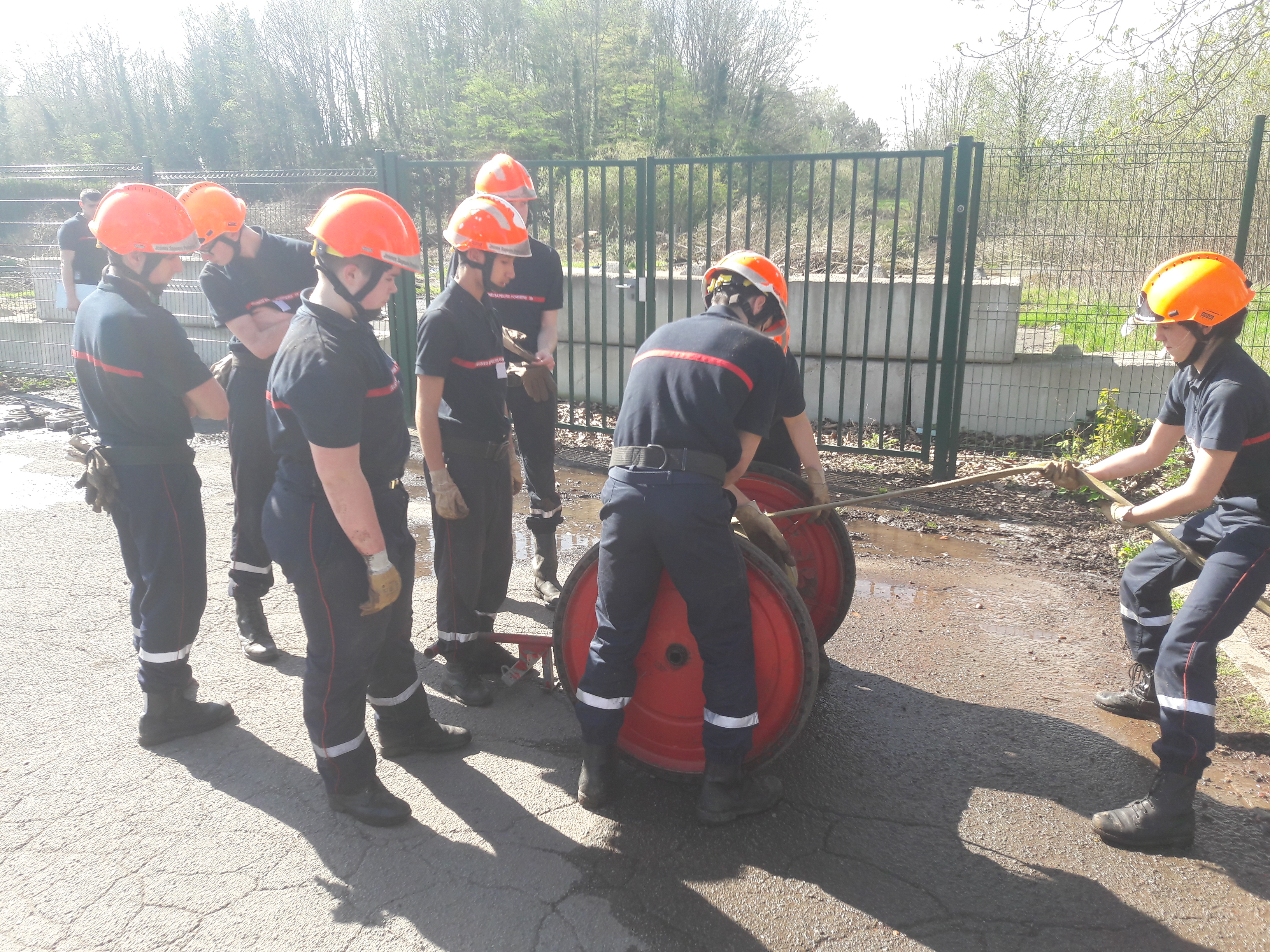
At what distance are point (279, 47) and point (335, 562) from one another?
3701 cm

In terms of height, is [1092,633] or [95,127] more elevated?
[95,127]

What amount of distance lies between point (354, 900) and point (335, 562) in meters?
1.08

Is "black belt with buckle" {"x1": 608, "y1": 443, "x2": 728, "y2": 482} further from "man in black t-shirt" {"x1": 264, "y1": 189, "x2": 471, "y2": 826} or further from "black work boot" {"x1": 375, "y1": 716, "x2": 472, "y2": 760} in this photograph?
"black work boot" {"x1": 375, "y1": 716, "x2": 472, "y2": 760}

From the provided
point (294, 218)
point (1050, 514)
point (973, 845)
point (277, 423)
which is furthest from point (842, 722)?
point (294, 218)

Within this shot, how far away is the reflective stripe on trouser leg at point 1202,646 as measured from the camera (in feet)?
9.62

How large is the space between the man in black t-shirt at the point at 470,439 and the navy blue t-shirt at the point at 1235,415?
2637 mm

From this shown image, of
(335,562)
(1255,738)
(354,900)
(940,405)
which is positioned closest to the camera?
(354,900)

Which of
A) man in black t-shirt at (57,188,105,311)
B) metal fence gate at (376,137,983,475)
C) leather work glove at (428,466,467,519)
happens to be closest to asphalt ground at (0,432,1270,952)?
leather work glove at (428,466,467,519)

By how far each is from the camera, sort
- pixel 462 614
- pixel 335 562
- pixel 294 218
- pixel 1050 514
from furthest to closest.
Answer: pixel 294 218 < pixel 1050 514 < pixel 462 614 < pixel 335 562

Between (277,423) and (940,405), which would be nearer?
(277,423)

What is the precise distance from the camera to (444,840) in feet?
9.85

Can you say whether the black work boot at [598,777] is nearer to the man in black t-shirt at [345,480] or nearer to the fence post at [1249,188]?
the man in black t-shirt at [345,480]

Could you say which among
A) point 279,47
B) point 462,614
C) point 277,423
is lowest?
point 462,614

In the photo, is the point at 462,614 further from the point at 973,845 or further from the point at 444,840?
the point at 973,845
